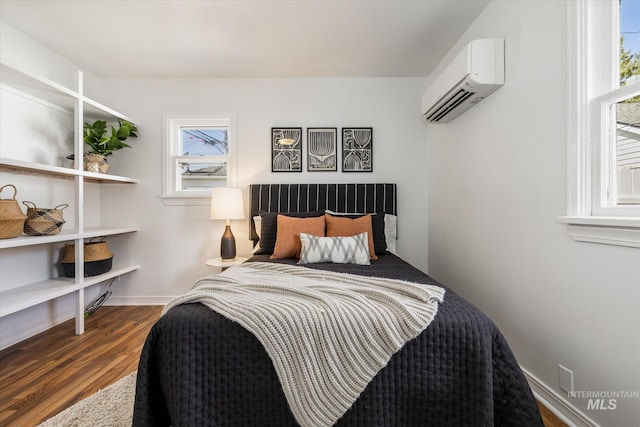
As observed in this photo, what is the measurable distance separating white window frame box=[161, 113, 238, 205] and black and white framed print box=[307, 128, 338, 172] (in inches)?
32.1

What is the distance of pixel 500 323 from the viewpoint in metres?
1.85

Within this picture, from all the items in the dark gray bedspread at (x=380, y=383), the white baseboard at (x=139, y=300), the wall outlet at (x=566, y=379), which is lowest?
the white baseboard at (x=139, y=300)

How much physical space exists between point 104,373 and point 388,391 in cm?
181

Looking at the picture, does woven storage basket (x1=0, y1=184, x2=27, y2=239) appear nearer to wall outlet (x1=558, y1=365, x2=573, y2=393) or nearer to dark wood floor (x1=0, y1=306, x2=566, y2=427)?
dark wood floor (x1=0, y1=306, x2=566, y2=427)

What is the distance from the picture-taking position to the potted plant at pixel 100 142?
2.61m

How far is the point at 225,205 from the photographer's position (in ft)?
8.81

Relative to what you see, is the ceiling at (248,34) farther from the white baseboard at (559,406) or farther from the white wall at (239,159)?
the white baseboard at (559,406)

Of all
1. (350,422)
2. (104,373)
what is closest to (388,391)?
(350,422)

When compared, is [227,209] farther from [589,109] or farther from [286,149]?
[589,109]

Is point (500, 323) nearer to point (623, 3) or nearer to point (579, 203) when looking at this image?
point (579, 203)

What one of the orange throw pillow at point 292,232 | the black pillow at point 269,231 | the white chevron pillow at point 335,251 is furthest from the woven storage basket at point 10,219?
the white chevron pillow at point 335,251

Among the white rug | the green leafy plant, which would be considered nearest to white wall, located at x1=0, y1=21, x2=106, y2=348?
the green leafy plant

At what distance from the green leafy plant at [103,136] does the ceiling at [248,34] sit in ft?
1.94

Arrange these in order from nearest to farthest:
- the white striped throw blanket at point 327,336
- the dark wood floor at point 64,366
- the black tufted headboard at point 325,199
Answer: the white striped throw blanket at point 327,336 → the dark wood floor at point 64,366 → the black tufted headboard at point 325,199
